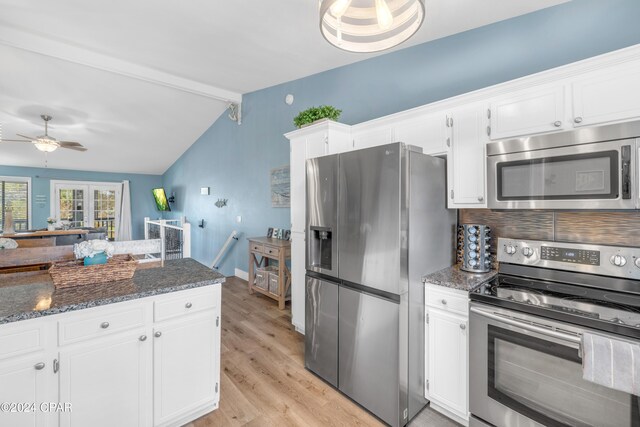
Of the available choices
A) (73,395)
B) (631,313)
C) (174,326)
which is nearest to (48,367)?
(73,395)

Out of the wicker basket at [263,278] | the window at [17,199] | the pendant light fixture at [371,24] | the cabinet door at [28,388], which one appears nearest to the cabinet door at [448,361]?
the pendant light fixture at [371,24]

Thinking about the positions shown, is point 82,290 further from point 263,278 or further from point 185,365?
point 263,278

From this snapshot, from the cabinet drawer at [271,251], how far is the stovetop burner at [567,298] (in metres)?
2.55

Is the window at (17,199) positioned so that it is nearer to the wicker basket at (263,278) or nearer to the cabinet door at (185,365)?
the wicker basket at (263,278)

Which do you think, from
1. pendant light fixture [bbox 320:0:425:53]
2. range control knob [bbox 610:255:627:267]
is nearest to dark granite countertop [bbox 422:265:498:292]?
range control knob [bbox 610:255:627:267]

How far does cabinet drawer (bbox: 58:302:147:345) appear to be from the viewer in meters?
1.39

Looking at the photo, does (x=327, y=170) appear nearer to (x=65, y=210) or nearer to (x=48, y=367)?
(x=48, y=367)

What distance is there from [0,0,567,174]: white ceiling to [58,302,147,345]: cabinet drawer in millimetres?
2513

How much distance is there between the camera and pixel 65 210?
761 centimetres

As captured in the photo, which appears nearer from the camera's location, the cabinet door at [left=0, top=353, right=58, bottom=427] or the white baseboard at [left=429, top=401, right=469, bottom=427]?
the cabinet door at [left=0, top=353, right=58, bottom=427]

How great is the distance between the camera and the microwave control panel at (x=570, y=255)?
1.71m

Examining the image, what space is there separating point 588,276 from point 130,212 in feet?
32.2

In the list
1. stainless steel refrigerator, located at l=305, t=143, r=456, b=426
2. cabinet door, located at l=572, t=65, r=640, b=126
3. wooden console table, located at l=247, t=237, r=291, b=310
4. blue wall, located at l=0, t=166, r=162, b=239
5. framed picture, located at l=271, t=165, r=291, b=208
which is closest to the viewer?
cabinet door, located at l=572, t=65, r=640, b=126

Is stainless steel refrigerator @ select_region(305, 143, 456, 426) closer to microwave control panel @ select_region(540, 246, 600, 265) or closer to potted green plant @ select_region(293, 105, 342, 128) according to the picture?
microwave control panel @ select_region(540, 246, 600, 265)
